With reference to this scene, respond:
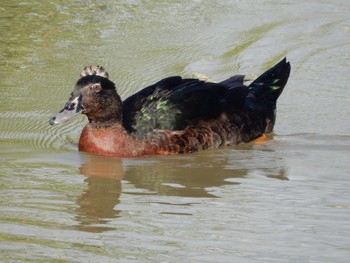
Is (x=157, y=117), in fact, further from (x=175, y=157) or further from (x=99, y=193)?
(x=99, y=193)

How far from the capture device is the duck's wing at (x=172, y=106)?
9898 millimetres

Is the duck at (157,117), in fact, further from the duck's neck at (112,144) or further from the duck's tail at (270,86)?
the duck's tail at (270,86)

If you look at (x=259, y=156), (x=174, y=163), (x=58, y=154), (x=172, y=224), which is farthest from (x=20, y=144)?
(x=172, y=224)

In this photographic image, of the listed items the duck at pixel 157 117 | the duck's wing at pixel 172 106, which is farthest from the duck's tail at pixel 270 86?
the duck's wing at pixel 172 106

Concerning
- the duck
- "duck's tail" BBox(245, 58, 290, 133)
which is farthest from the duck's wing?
"duck's tail" BBox(245, 58, 290, 133)

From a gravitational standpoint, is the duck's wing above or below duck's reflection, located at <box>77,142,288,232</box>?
above

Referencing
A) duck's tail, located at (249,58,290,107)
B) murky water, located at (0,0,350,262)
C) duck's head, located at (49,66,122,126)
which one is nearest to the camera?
murky water, located at (0,0,350,262)

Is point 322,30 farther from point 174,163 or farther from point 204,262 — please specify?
point 204,262

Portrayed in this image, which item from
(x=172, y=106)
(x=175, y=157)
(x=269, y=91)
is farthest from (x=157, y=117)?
Result: (x=269, y=91)

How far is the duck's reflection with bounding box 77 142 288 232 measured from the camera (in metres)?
7.75

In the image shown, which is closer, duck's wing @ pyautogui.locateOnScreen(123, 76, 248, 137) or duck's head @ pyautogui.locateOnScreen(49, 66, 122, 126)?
duck's head @ pyautogui.locateOnScreen(49, 66, 122, 126)

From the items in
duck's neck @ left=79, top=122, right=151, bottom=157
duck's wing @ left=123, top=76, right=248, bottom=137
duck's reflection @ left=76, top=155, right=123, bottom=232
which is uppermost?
duck's wing @ left=123, top=76, right=248, bottom=137

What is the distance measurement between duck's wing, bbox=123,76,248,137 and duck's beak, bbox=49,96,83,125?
0.56 metres

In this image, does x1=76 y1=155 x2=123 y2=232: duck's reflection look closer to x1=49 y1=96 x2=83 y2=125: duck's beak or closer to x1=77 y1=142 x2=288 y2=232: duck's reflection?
x1=77 y1=142 x2=288 y2=232: duck's reflection
